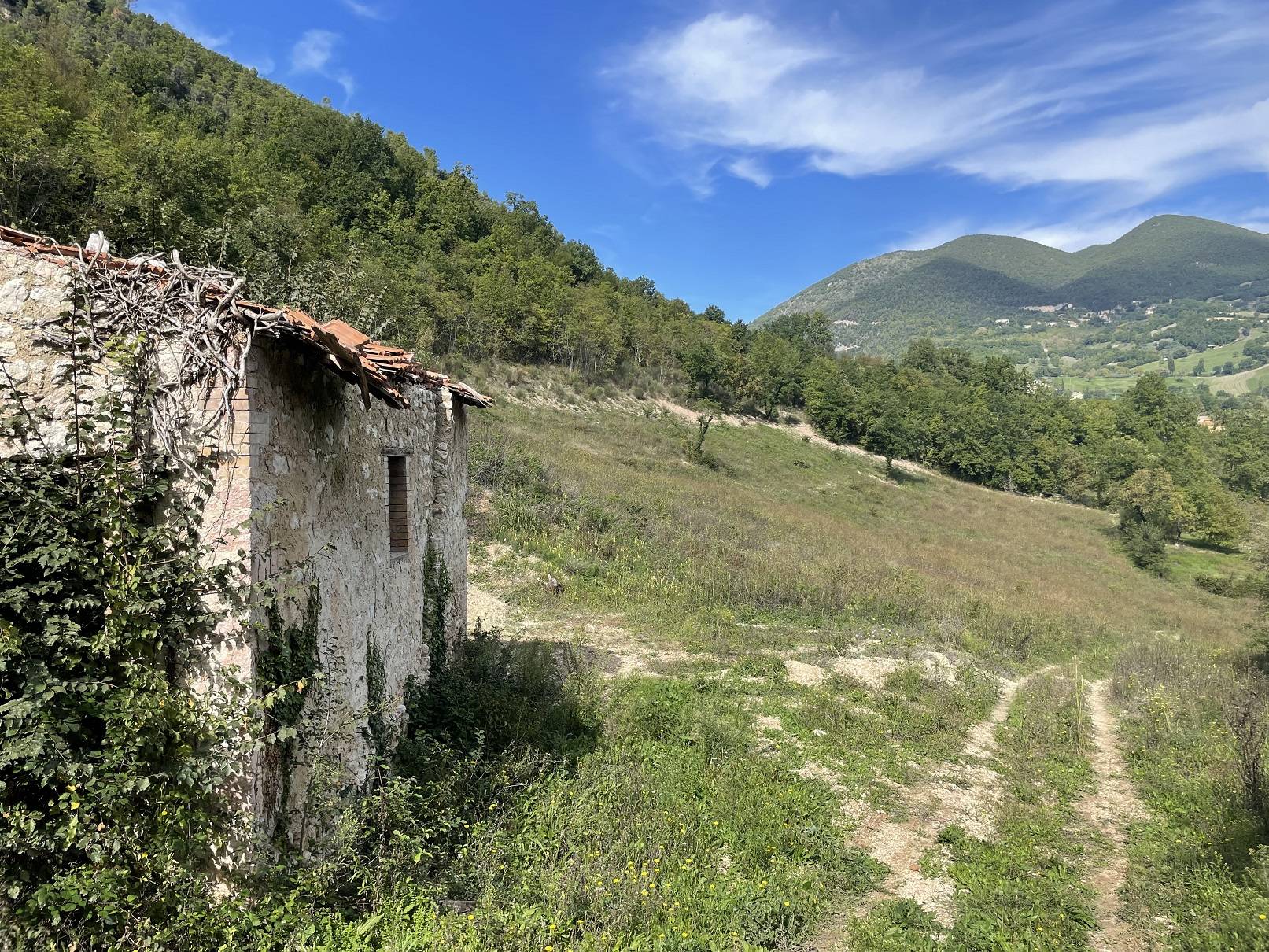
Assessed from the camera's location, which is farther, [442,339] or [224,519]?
[442,339]

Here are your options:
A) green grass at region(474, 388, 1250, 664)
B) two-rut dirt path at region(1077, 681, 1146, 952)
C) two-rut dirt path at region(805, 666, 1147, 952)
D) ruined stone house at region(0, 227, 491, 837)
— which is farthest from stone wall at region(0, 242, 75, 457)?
green grass at region(474, 388, 1250, 664)

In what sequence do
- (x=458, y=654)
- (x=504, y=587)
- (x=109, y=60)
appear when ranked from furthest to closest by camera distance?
(x=109, y=60) → (x=504, y=587) → (x=458, y=654)

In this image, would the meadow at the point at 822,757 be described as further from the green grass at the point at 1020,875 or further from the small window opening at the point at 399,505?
the small window opening at the point at 399,505

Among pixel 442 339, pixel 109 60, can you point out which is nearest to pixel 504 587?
pixel 442 339

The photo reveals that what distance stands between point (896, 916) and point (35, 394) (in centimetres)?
785

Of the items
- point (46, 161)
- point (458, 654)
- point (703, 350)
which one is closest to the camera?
point (458, 654)

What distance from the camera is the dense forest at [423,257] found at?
22656 millimetres

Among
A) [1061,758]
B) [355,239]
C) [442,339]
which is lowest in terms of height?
[1061,758]

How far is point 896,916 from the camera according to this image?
6.04 meters

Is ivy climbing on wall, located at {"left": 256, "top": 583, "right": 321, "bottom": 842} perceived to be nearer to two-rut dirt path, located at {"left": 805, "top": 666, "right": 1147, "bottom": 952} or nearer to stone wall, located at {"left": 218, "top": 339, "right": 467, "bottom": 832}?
stone wall, located at {"left": 218, "top": 339, "right": 467, "bottom": 832}

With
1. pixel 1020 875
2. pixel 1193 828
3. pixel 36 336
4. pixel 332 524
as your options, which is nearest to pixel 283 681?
pixel 332 524

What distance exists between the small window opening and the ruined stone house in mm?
1569

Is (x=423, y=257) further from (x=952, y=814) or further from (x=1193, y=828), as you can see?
(x=1193, y=828)

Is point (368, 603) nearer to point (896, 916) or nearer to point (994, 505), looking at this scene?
point (896, 916)
